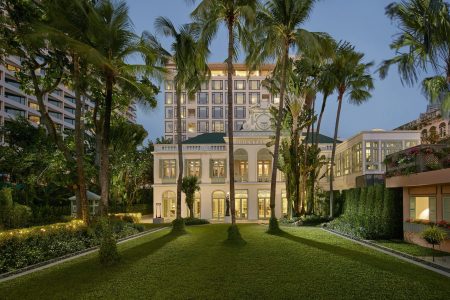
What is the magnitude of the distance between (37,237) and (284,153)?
2154 cm

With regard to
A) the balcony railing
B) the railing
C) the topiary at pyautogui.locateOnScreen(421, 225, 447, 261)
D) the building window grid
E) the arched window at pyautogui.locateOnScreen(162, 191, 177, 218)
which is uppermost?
the railing

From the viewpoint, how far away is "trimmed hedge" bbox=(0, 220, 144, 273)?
532 inches

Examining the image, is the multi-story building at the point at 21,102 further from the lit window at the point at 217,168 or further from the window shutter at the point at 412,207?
the window shutter at the point at 412,207

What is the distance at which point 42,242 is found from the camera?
15.5 meters

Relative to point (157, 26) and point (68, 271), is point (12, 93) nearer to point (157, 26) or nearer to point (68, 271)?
point (157, 26)

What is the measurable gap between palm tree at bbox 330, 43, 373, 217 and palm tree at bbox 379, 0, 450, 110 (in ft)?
43.0

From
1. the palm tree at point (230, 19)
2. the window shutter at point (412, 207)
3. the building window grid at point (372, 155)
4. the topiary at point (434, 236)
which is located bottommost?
the topiary at point (434, 236)

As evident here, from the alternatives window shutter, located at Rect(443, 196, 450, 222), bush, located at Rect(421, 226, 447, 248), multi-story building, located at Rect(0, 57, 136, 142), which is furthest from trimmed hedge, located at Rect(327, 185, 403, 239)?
multi-story building, located at Rect(0, 57, 136, 142)

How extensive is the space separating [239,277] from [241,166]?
3826 cm

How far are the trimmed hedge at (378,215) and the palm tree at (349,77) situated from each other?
24.6 feet

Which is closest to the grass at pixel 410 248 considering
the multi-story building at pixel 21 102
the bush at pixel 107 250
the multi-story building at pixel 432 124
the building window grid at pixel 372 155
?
the bush at pixel 107 250

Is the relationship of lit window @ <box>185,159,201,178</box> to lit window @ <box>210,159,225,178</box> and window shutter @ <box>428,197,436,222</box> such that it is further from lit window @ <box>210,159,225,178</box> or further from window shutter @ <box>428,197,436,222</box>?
window shutter @ <box>428,197,436,222</box>

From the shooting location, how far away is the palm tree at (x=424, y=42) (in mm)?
13883

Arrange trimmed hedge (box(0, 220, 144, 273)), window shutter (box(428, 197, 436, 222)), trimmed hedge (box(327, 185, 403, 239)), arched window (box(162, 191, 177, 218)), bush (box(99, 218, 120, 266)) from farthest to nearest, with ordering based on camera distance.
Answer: arched window (box(162, 191, 177, 218)) < trimmed hedge (box(327, 185, 403, 239)) < window shutter (box(428, 197, 436, 222)) < bush (box(99, 218, 120, 266)) < trimmed hedge (box(0, 220, 144, 273))
